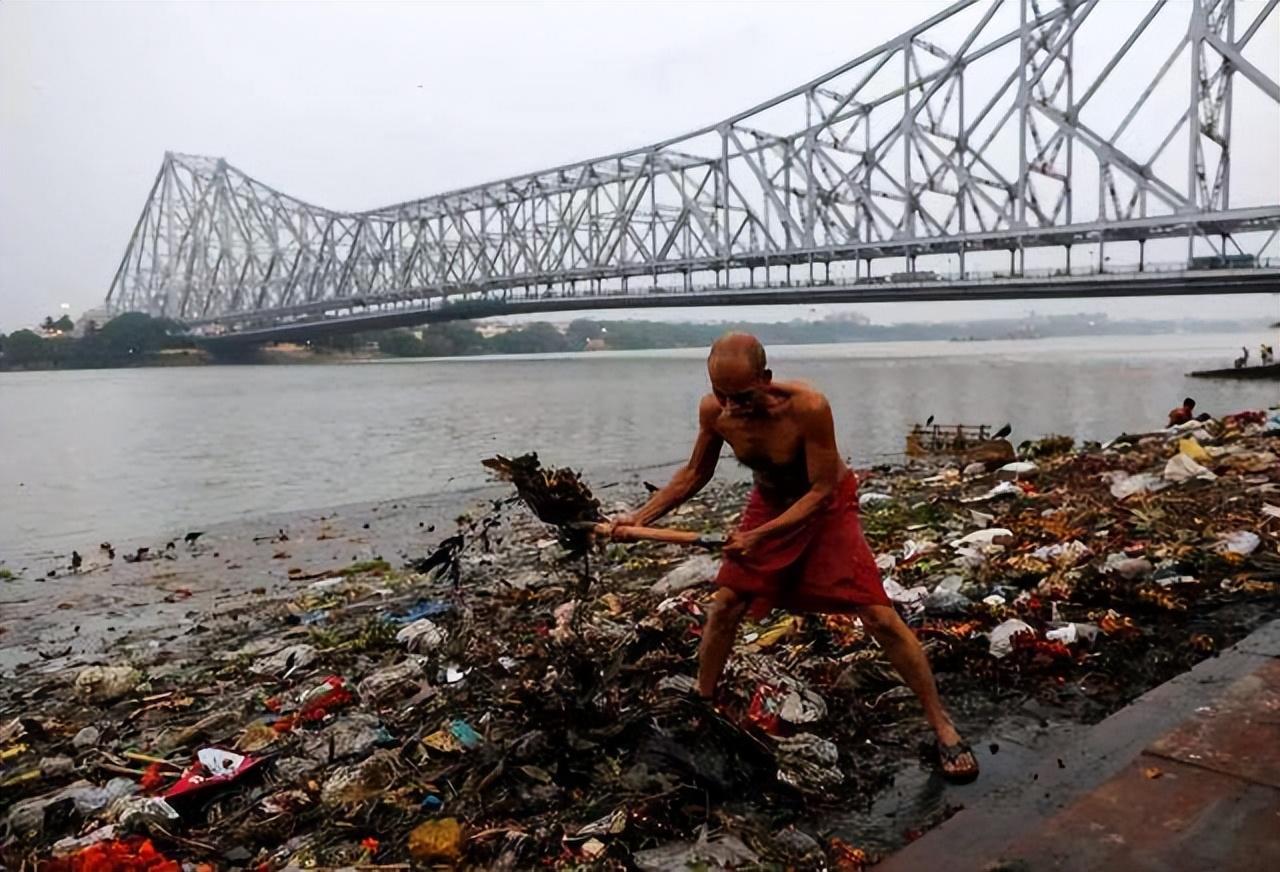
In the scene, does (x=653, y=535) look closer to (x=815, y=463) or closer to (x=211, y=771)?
(x=815, y=463)

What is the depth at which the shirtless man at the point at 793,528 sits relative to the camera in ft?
7.95

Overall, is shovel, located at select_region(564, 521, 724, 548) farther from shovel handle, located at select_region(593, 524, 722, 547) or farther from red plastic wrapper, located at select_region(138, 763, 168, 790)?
red plastic wrapper, located at select_region(138, 763, 168, 790)

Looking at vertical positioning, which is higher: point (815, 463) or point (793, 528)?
point (815, 463)

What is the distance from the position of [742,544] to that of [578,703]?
0.70 m

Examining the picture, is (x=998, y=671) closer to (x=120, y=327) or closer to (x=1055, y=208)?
(x=1055, y=208)

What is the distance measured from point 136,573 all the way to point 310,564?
4.68 feet

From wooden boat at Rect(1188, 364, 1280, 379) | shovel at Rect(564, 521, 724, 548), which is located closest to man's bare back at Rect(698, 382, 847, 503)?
shovel at Rect(564, 521, 724, 548)

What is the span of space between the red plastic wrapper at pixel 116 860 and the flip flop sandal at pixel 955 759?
1.95 metres

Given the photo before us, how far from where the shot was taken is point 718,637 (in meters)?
2.67

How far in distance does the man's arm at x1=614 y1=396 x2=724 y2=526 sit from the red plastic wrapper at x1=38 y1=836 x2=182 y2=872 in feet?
4.65

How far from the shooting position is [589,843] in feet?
7.06

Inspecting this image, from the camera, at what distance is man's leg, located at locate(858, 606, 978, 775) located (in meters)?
2.52

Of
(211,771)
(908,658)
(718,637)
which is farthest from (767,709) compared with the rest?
(211,771)

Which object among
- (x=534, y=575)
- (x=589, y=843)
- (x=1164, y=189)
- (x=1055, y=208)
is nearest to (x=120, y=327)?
(x=1055, y=208)
